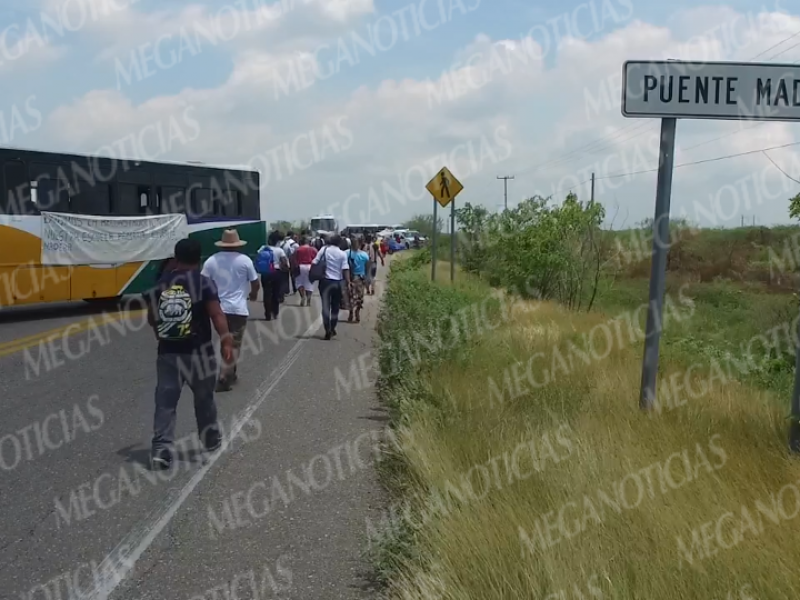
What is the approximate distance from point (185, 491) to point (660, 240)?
4.03 meters

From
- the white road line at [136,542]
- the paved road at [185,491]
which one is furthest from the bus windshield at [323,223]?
the white road line at [136,542]

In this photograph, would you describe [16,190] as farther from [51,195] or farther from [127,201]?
[127,201]

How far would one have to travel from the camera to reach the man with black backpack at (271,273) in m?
17.7

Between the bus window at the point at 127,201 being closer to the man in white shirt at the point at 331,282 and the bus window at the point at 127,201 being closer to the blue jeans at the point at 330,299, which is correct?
the man in white shirt at the point at 331,282

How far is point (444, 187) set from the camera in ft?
70.9

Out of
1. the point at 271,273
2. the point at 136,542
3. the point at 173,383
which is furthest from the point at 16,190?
the point at 136,542

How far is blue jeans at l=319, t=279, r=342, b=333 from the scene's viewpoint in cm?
1552

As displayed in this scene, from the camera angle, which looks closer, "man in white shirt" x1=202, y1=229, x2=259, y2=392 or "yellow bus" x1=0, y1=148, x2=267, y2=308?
"man in white shirt" x1=202, y1=229, x2=259, y2=392

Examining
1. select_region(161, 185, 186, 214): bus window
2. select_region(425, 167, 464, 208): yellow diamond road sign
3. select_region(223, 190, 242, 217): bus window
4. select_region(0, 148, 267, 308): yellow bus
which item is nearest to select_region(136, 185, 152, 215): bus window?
select_region(0, 148, 267, 308): yellow bus

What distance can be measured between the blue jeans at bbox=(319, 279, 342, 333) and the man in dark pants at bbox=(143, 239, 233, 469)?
8144mm

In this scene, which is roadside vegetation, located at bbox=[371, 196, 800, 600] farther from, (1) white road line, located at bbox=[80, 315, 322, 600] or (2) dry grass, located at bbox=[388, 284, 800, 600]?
(1) white road line, located at bbox=[80, 315, 322, 600]

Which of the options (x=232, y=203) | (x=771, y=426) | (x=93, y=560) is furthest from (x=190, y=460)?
(x=232, y=203)

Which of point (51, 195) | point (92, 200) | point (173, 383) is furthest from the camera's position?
point (92, 200)

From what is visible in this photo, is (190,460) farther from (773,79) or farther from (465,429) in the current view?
(773,79)
